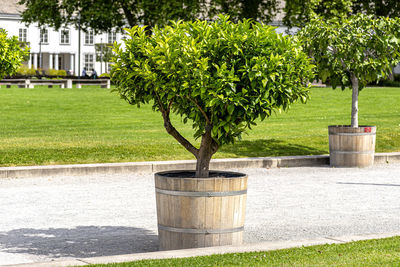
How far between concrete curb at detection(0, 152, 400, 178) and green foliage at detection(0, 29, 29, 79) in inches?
85.7

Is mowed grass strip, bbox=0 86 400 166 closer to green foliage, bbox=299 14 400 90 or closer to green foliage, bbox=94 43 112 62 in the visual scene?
green foliage, bbox=299 14 400 90

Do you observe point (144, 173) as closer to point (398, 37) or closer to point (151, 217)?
point (151, 217)

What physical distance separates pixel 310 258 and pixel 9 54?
882 centimetres

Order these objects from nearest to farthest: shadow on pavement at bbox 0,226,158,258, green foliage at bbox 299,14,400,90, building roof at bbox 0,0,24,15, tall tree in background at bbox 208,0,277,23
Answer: shadow on pavement at bbox 0,226,158,258, green foliage at bbox 299,14,400,90, tall tree in background at bbox 208,0,277,23, building roof at bbox 0,0,24,15

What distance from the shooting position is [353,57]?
14820 mm

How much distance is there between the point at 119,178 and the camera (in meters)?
12.5

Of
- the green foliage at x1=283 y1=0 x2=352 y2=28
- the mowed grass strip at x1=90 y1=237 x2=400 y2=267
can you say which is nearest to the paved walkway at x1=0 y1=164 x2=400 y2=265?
the mowed grass strip at x1=90 y1=237 x2=400 y2=267

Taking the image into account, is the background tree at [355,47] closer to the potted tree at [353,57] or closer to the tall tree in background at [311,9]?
the potted tree at [353,57]

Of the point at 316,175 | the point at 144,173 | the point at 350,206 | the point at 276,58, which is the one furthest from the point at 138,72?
the point at 316,175

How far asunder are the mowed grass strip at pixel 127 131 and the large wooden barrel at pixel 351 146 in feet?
3.91

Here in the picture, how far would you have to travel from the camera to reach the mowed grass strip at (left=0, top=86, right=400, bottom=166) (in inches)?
573

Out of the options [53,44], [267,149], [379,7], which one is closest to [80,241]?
[267,149]

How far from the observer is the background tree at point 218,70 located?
22.2 feet

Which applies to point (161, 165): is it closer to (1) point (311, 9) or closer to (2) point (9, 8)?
(1) point (311, 9)
